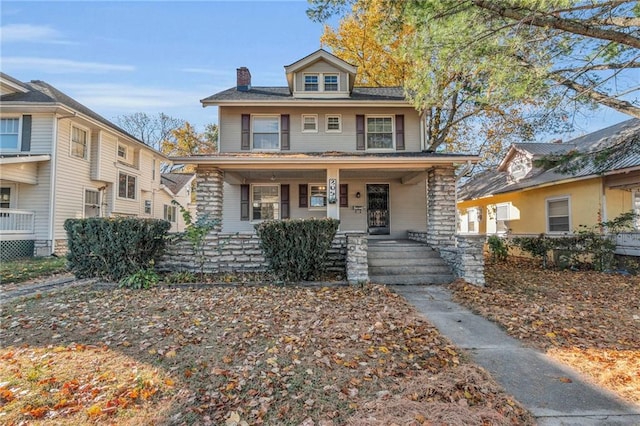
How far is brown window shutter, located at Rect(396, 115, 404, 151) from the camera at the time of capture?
452 inches

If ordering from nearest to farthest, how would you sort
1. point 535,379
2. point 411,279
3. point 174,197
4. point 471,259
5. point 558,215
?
point 535,379 → point 471,259 → point 411,279 → point 558,215 → point 174,197

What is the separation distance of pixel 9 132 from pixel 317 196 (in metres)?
12.5

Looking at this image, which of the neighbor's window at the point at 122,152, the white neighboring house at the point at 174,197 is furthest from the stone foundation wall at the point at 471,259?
the white neighboring house at the point at 174,197

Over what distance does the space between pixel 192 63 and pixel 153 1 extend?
11.1 feet

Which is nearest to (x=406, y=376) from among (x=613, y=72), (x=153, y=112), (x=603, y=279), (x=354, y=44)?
(x=613, y=72)

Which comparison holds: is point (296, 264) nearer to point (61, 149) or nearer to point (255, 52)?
point (255, 52)

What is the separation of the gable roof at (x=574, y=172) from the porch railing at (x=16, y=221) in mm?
17586

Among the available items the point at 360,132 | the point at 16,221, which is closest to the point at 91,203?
the point at 16,221

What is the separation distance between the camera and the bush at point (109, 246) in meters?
6.96

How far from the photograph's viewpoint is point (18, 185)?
39.7 ft

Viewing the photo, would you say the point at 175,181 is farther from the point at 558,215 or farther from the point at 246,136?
the point at 558,215

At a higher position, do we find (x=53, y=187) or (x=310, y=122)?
(x=310, y=122)

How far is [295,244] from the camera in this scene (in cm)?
694

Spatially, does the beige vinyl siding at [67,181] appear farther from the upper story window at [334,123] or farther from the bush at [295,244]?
the upper story window at [334,123]
